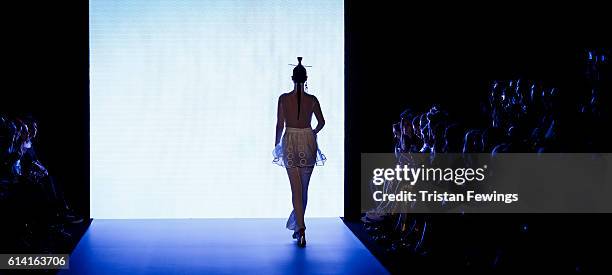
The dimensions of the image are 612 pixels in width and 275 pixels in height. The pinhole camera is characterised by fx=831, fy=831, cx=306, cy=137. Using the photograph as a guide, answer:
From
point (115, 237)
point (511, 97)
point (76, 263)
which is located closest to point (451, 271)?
point (511, 97)

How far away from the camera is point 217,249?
5.46m

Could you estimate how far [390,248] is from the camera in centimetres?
538

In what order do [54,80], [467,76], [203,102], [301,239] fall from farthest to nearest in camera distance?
[203,102] → [54,80] → [467,76] → [301,239]

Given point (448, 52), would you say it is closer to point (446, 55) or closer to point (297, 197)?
point (446, 55)

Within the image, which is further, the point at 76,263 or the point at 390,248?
the point at 390,248

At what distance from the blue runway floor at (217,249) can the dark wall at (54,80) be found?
624 mm

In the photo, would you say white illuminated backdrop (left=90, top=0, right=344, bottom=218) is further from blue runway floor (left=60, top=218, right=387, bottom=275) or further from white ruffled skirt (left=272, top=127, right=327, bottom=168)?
white ruffled skirt (left=272, top=127, right=327, bottom=168)

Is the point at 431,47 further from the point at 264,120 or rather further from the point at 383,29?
the point at 264,120

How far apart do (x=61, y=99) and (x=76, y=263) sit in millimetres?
2876

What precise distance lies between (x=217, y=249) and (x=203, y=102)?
2427 millimetres

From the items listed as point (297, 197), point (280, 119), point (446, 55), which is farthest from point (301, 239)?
point (446, 55)

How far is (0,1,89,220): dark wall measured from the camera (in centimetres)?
721

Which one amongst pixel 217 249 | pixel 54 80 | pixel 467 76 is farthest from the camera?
pixel 54 80

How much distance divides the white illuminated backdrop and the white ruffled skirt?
188 cm
